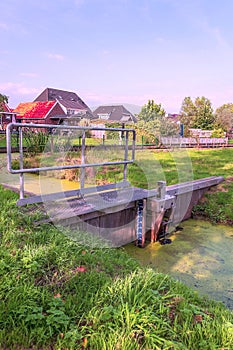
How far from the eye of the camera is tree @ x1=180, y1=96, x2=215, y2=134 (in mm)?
32375

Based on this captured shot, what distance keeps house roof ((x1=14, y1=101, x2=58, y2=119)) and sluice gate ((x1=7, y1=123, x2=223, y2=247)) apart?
18.3 meters

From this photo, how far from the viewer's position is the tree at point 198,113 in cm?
3238

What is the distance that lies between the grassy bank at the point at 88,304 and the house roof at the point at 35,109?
65.0ft

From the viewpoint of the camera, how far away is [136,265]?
2607mm

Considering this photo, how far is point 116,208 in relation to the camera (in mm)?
3482

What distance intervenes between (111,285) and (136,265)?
598 millimetres

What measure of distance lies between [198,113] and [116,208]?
31.7 meters

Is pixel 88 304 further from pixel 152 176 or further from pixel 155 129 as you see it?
pixel 155 129

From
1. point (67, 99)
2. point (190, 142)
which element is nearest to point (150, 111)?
point (67, 99)

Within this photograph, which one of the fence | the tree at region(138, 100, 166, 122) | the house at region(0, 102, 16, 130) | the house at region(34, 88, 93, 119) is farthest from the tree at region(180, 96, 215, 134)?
the house at region(0, 102, 16, 130)

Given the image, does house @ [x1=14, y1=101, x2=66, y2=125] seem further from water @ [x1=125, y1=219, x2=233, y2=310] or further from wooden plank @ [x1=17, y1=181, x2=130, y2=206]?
water @ [x1=125, y1=219, x2=233, y2=310]

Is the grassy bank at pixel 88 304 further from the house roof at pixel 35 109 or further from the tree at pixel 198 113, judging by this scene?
the tree at pixel 198 113

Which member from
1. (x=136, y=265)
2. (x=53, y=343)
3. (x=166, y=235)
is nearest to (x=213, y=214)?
(x=166, y=235)

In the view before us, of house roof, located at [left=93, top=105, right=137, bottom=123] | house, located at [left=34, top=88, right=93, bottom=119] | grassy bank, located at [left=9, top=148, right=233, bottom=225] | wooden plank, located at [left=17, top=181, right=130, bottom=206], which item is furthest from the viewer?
house roof, located at [left=93, top=105, right=137, bottom=123]
